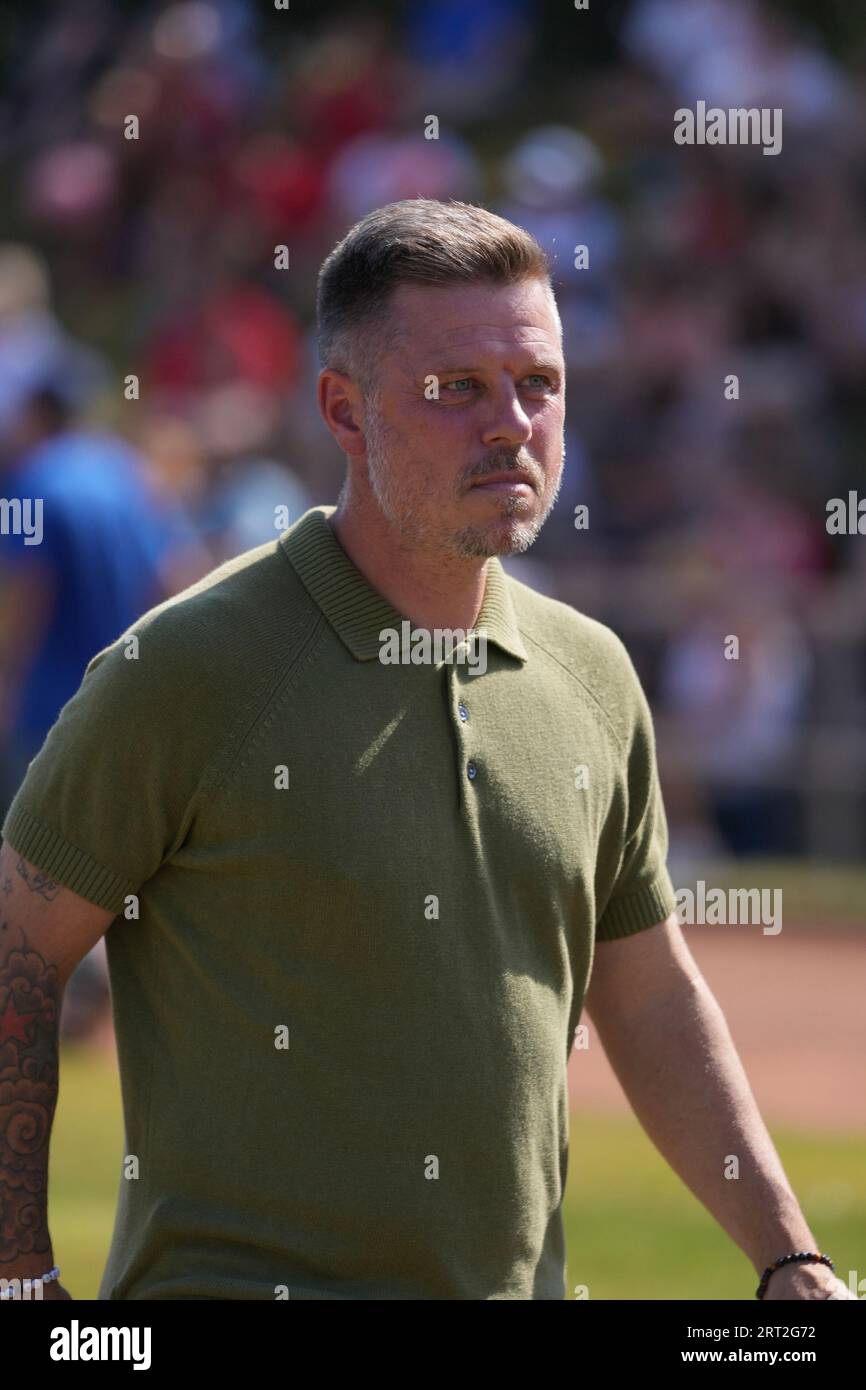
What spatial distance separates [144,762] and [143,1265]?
693mm

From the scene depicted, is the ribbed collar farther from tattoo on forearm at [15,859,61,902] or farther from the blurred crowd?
the blurred crowd

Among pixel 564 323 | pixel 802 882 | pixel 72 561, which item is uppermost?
pixel 564 323

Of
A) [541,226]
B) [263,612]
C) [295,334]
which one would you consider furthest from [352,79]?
[263,612]

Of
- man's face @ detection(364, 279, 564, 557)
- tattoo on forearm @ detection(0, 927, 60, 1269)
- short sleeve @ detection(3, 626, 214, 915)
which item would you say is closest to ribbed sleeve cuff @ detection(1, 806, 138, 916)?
short sleeve @ detection(3, 626, 214, 915)

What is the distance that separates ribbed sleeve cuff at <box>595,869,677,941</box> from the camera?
3.46 m

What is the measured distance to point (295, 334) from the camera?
16422 mm

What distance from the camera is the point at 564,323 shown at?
1431 cm

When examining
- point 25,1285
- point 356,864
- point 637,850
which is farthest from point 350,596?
point 25,1285

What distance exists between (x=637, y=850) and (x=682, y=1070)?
35 centimetres

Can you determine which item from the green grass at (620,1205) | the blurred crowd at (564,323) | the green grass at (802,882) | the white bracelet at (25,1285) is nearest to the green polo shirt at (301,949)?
the white bracelet at (25,1285)

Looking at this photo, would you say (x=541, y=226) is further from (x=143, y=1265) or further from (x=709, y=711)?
(x=143, y=1265)

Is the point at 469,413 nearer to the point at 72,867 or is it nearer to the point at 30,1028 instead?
the point at 72,867

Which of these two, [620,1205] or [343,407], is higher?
[343,407]

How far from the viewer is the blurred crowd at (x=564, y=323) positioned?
11523 mm
